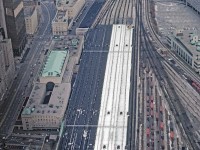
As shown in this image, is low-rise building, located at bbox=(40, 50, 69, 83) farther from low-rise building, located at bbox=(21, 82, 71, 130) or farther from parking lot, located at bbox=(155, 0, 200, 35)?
parking lot, located at bbox=(155, 0, 200, 35)

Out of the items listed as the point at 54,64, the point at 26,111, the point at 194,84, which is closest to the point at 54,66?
the point at 54,64

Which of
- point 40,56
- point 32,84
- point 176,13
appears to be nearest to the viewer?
point 32,84

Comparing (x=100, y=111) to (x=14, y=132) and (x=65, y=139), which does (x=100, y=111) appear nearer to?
(x=65, y=139)

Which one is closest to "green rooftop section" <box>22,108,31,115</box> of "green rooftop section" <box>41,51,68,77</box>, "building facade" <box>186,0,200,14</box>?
"green rooftop section" <box>41,51,68,77</box>

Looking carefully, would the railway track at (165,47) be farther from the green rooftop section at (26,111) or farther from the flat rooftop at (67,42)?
the green rooftop section at (26,111)

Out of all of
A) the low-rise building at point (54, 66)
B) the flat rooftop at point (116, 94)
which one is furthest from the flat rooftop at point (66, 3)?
the low-rise building at point (54, 66)

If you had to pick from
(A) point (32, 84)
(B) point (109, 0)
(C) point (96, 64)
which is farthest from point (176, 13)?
(A) point (32, 84)
